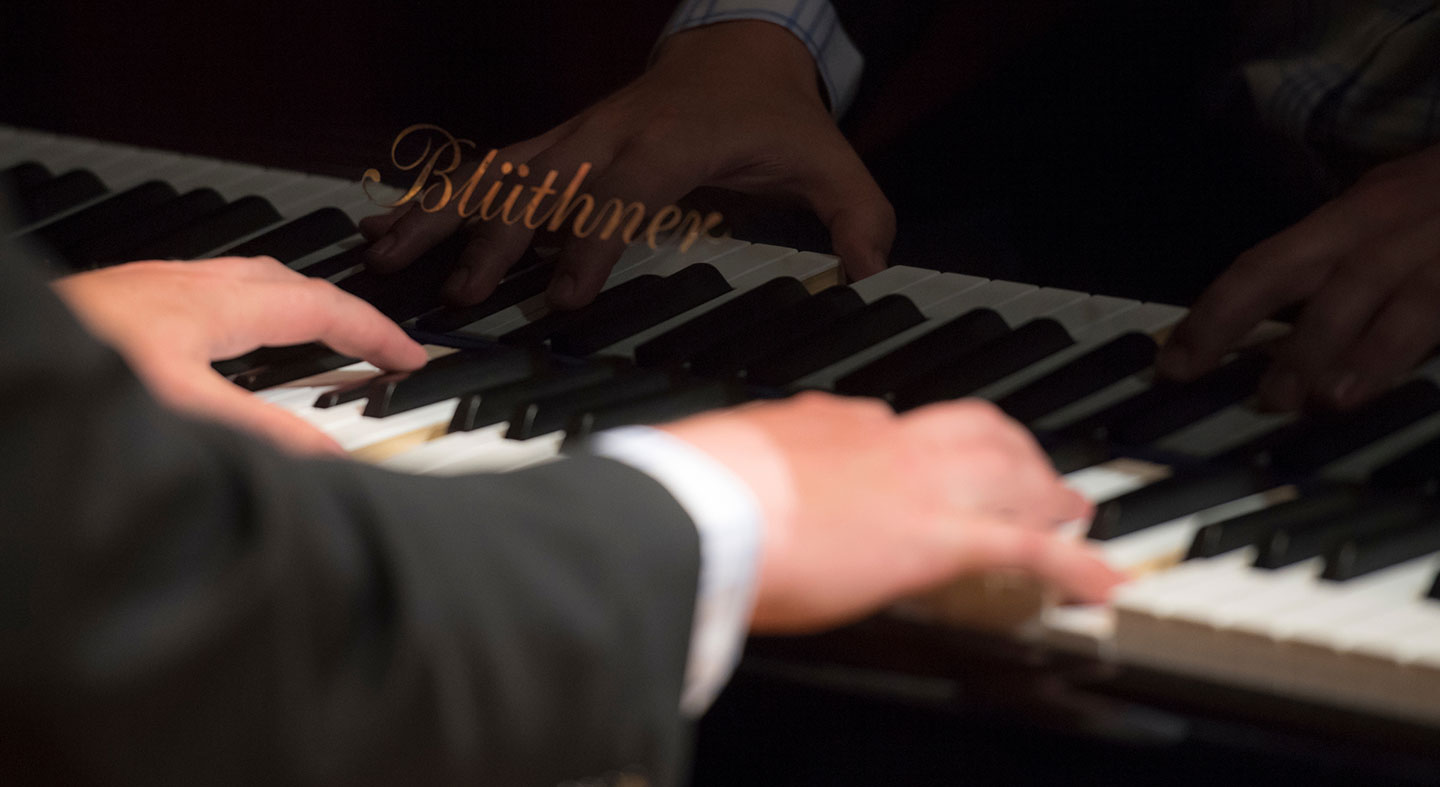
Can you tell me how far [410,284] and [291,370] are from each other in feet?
0.47

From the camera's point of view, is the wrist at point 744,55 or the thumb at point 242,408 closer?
the thumb at point 242,408

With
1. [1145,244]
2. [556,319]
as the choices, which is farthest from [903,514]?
[556,319]

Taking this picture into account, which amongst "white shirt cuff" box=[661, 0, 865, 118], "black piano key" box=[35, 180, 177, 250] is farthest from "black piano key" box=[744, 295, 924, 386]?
"black piano key" box=[35, 180, 177, 250]

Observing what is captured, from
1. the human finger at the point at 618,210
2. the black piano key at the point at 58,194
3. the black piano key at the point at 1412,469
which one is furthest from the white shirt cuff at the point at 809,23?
the black piano key at the point at 58,194

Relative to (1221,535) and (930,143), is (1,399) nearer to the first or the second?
(1221,535)

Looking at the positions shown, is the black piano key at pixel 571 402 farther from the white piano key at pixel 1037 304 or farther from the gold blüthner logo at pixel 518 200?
the white piano key at pixel 1037 304

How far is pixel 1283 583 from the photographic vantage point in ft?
2.54

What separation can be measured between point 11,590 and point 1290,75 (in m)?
0.99

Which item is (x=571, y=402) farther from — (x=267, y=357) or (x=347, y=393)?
(x=267, y=357)

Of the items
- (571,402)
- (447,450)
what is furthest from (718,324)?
(447,450)

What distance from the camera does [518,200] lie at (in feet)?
3.93

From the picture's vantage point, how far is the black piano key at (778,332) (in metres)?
1.07

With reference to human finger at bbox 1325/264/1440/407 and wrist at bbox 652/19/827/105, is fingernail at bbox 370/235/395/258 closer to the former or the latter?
wrist at bbox 652/19/827/105

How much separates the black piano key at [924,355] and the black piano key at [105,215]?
34.3 inches
